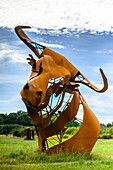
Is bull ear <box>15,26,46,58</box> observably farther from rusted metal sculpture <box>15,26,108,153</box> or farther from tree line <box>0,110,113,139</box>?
tree line <box>0,110,113,139</box>

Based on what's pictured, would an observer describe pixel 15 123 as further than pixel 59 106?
Yes

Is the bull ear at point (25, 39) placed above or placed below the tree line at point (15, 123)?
above

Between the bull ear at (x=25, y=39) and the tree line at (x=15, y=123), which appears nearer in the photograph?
the bull ear at (x=25, y=39)

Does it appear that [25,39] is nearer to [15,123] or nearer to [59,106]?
[59,106]

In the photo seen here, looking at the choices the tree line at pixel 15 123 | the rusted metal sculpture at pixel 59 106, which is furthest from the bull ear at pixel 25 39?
the tree line at pixel 15 123

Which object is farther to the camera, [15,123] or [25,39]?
[15,123]

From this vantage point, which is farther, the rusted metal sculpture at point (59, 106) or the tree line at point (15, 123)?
the tree line at point (15, 123)

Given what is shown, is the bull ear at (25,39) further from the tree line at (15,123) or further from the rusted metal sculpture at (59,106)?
the tree line at (15,123)

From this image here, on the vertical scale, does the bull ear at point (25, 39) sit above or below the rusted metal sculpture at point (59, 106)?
above

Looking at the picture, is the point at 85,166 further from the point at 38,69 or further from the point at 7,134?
the point at 7,134

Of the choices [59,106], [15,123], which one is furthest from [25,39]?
[15,123]

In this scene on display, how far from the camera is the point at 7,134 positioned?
2762 cm

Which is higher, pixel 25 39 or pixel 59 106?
pixel 25 39

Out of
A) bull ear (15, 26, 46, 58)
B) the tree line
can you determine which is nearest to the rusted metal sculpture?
bull ear (15, 26, 46, 58)
